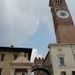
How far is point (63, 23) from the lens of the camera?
6112cm

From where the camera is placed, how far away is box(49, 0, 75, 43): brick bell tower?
57.2 metres

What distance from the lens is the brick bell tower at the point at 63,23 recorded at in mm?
57228

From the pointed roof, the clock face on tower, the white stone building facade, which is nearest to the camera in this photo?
the pointed roof

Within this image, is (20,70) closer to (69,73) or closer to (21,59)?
(21,59)

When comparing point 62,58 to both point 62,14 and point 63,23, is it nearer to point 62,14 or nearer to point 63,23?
point 63,23

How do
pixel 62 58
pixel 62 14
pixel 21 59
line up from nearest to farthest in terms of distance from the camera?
pixel 21 59
pixel 62 58
pixel 62 14

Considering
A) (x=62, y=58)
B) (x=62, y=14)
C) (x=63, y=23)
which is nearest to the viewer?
(x=62, y=58)

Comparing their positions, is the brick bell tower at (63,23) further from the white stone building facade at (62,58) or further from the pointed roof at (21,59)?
the pointed roof at (21,59)

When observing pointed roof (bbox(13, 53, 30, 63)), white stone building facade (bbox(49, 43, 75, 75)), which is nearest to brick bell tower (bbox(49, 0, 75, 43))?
white stone building facade (bbox(49, 43, 75, 75))

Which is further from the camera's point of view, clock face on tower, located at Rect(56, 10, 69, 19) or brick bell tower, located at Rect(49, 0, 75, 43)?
clock face on tower, located at Rect(56, 10, 69, 19)

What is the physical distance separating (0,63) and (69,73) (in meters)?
15.0

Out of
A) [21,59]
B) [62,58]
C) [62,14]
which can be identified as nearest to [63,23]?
[62,14]

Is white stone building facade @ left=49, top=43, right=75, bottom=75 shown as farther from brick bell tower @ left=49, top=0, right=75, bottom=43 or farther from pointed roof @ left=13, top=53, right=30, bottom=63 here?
brick bell tower @ left=49, top=0, right=75, bottom=43

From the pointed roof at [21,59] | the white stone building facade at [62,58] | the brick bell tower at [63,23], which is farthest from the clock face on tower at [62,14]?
the pointed roof at [21,59]
